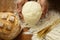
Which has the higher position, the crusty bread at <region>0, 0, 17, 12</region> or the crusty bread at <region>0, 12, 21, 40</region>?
the crusty bread at <region>0, 0, 17, 12</region>

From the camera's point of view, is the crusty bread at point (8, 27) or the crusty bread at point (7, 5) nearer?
the crusty bread at point (8, 27)

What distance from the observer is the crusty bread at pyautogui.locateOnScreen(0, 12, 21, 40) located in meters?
0.49

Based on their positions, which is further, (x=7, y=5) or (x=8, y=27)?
(x=7, y=5)

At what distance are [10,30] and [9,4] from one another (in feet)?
0.52

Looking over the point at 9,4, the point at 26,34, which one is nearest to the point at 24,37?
the point at 26,34

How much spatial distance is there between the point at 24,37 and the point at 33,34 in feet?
0.10

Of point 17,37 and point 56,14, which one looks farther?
point 56,14

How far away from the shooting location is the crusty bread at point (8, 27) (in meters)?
0.49

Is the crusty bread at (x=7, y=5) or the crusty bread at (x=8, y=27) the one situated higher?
the crusty bread at (x=7, y=5)

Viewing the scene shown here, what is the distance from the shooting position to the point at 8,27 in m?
0.49

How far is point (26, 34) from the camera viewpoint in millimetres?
539

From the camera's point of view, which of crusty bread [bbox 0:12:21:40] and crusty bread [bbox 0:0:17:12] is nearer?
crusty bread [bbox 0:12:21:40]

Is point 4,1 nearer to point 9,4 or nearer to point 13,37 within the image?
point 9,4

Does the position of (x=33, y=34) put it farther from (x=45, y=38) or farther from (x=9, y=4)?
(x=9, y=4)
